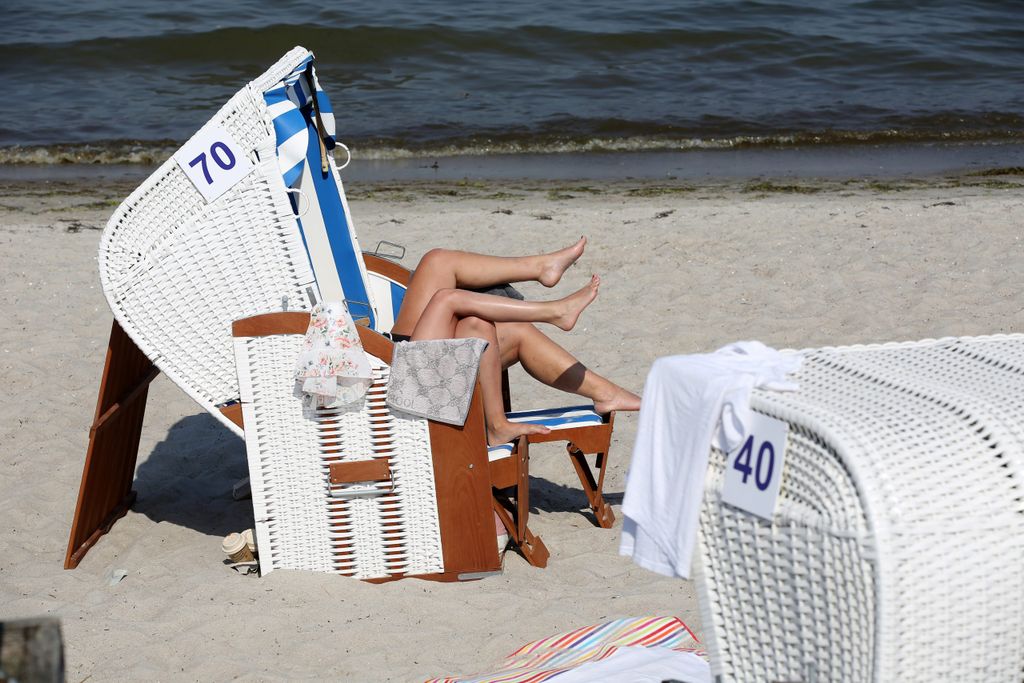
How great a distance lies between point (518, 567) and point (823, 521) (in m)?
2.07

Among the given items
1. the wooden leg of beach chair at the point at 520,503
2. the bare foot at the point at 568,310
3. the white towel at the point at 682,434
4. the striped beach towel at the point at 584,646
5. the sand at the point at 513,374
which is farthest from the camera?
the bare foot at the point at 568,310

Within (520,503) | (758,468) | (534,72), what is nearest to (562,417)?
(520,503)

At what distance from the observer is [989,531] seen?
177 cm

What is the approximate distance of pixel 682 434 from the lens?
211 cm

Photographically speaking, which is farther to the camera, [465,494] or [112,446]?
[112,446]

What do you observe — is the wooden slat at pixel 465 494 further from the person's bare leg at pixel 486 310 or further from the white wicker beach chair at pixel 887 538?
the white wicker beach chair at pixel 887 538

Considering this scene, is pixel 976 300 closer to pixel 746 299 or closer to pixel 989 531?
pixel 746 299

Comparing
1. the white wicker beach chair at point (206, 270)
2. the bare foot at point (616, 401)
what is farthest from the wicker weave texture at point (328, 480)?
the bare foot at point (616, 401)

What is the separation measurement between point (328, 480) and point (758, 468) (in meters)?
1.89

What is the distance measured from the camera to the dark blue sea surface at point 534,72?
13.0 meters

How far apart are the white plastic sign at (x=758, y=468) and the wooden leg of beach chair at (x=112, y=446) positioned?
2424 millimetres

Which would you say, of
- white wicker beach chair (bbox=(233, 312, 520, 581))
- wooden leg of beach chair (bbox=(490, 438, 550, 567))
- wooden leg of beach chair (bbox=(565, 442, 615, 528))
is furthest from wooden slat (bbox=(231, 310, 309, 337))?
wooden leg of beach chair (bbox=(565, 442, 615, 528))

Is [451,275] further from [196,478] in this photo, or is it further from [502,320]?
[196,478]

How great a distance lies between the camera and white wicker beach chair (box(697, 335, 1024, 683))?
1750 millimetres
